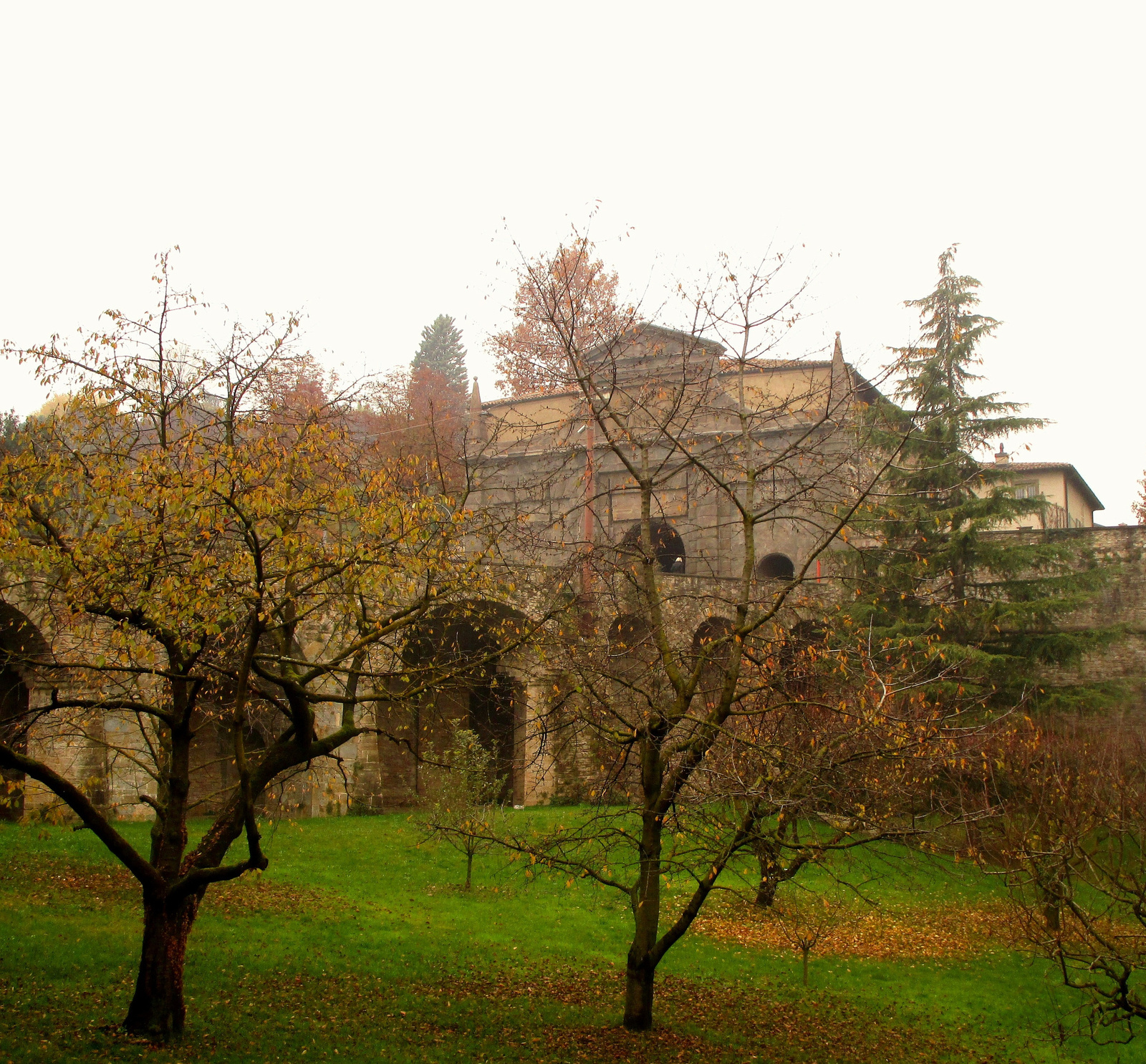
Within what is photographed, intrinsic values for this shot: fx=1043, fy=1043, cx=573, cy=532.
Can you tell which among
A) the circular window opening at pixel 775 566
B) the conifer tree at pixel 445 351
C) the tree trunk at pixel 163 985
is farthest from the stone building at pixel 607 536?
the conifer tree at pixel 445 351

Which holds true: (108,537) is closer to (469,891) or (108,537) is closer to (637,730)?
(637,730)

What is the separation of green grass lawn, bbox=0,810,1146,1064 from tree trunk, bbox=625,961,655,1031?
0.49 ft

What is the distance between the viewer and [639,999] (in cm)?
843

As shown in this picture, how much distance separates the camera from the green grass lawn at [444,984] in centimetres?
819

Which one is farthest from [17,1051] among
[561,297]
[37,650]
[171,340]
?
[37,650]

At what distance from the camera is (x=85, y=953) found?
958 cm

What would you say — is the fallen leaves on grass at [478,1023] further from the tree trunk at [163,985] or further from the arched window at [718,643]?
the arched window at [718,643]

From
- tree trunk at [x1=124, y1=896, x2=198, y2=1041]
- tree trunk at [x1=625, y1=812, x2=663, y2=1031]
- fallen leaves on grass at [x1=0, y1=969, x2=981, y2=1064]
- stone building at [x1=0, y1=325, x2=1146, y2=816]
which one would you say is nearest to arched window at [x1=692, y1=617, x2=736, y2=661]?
stone building at [x1=0, y1=325, x2=1146, y2=816]

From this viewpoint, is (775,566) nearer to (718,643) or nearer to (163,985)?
(718,643)

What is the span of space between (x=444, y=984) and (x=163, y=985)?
3.51 m

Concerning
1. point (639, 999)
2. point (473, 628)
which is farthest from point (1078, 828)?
point (473, 628)

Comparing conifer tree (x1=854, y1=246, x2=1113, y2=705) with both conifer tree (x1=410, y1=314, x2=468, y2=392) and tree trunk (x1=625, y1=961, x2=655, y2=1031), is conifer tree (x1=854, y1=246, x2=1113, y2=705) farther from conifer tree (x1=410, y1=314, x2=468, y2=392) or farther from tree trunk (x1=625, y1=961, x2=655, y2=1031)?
conifer tree (x1=410, y1=314, x2=468, y2=392)

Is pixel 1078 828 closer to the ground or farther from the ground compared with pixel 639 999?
farther from the ground

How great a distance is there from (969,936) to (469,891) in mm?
6656
